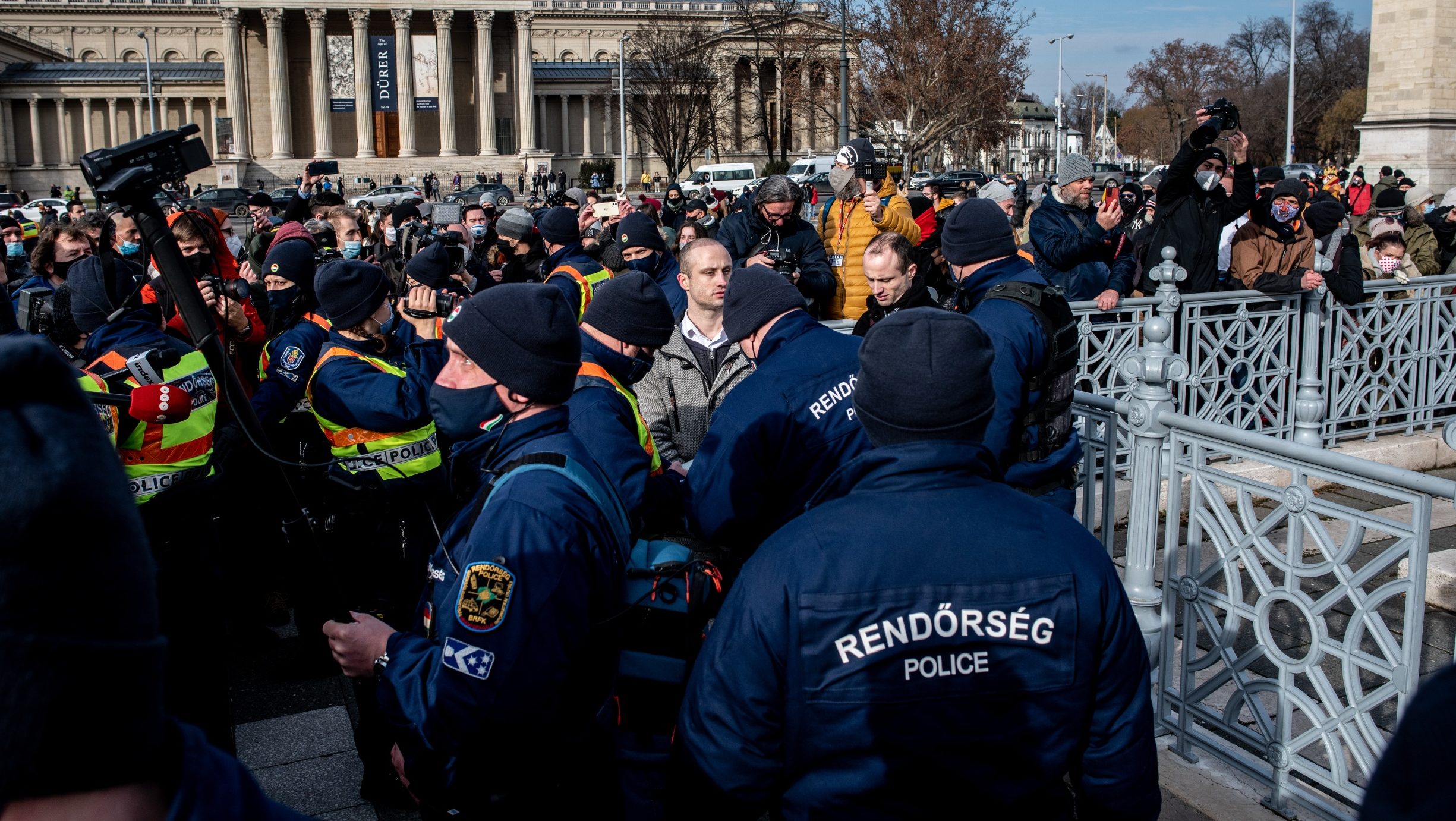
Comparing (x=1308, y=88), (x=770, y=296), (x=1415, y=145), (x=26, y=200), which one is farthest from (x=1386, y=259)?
(x=1308, y=88)

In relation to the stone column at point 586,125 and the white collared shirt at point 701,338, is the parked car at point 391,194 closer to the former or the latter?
the stone column at point 586,125

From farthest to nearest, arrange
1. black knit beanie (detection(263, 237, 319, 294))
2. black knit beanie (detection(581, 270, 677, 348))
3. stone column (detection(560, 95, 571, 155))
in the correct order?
stone column (detection(560, 95, 571, 155)) → black knit beanie (detection(263, 237, 319, 294)) → black knit beanie (detection(581, 270, 677, 348))

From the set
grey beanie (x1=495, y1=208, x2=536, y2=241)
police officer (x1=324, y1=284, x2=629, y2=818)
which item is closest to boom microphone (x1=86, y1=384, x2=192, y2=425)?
police officer (x1=324, y1=284, x2=629, y2=818)

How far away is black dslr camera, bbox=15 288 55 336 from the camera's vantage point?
503 centimetres

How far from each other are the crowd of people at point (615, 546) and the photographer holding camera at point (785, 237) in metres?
2.16

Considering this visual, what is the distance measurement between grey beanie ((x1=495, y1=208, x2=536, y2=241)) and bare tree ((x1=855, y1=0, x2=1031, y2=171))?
3369 cm

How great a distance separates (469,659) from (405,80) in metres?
79.6

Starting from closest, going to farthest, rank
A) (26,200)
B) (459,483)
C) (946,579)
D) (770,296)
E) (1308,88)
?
(946,579) < (459,483) < (770,296) < (26,200) < (1308,88)

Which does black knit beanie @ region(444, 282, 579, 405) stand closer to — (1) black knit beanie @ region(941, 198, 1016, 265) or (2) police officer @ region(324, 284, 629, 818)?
(2) police officer @ region(324, 284, 629, 818)

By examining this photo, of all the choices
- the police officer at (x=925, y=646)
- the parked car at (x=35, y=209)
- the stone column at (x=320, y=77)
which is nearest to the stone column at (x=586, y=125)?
the stone column at (x=320, y=77)

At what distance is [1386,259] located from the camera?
9.28 meters

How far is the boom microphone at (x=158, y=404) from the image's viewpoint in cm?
426

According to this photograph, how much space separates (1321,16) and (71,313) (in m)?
91.4

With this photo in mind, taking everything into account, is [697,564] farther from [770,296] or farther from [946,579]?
[770,296]
